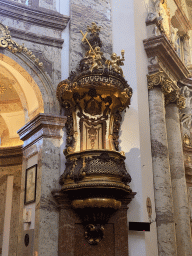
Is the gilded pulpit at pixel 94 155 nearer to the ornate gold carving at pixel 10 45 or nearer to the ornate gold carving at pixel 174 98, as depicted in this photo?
the ornate gold carving at pixel 10 45

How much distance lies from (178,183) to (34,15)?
526cm

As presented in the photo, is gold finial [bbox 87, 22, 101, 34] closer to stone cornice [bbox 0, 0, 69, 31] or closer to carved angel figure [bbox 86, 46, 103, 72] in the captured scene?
stone cornice [bbox 0, 0, 69, 31]

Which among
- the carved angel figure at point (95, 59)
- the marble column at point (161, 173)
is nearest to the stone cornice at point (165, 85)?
the marble column at point (161, 173)

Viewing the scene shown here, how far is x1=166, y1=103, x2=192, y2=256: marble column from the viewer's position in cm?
833

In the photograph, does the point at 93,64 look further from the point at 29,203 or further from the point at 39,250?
the point at 39,250

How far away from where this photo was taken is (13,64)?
708 cm

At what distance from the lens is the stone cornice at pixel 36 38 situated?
7180mm

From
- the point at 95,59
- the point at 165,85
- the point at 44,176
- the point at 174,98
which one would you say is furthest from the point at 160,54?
the point at 44,176

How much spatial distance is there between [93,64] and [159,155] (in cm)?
263

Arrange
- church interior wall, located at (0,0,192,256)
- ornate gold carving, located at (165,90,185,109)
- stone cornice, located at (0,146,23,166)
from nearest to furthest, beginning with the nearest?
church interior wall, located at (0,0,192,256) < ornate gold carving, located at (165,90,185,109) < stone cornice, located at (0,146,23,166)

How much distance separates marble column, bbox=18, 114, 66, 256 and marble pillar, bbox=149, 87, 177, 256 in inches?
91.0

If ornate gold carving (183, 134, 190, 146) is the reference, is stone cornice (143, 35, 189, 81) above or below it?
above

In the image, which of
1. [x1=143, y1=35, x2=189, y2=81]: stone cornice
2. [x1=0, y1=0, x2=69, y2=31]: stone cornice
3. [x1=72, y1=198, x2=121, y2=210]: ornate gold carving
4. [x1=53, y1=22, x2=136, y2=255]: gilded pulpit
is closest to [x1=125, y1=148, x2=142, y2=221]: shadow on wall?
[x1=53, y1=22, x2=136, y2=255]: gilded pulpit

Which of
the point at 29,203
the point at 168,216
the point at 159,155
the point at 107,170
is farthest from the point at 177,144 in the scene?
the point at 29,203
